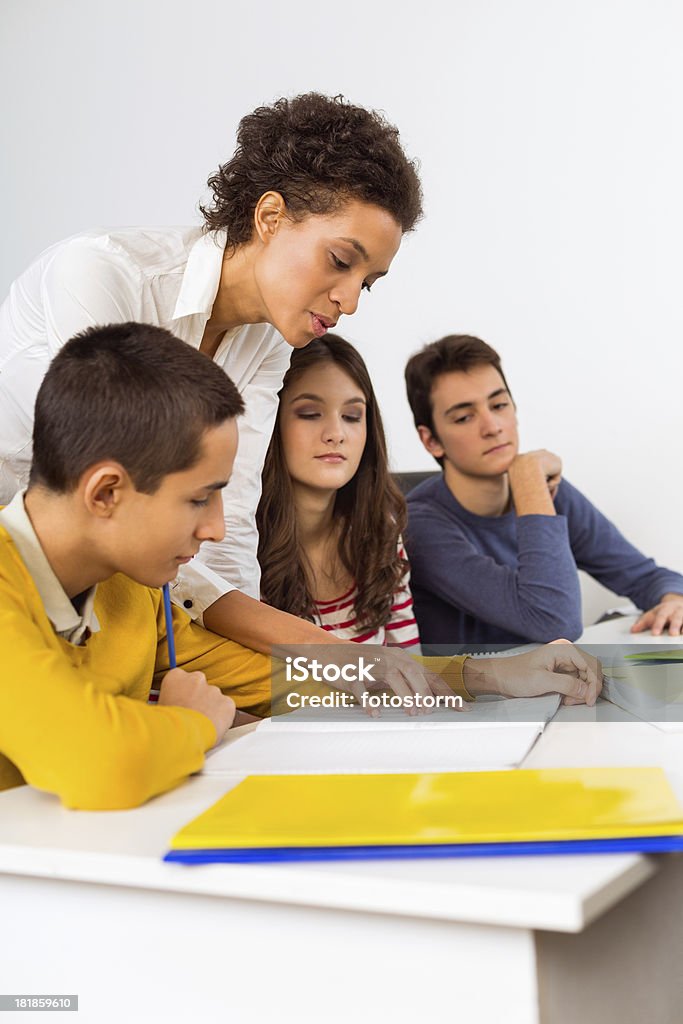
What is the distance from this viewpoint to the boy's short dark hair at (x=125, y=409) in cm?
86

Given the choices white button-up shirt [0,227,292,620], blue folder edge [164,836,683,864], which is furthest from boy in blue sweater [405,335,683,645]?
blue folder edge [164,836,683,864]

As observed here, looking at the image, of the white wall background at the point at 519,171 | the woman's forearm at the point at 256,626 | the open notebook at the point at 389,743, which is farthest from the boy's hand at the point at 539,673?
the white wall background at the point at 519,171

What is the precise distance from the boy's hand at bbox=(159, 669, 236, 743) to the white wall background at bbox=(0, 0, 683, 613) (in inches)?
78.4

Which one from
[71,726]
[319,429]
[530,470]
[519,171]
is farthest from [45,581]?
[519,171]

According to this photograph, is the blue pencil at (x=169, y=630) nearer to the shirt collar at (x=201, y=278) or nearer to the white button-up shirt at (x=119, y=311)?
the white button-up shirt at (x=119, y=311)

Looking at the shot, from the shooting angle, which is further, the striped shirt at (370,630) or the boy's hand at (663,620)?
the boy's hand at (663,620)

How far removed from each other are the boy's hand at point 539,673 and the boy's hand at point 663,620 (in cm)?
79

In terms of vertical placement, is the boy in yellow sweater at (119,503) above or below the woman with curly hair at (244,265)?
below

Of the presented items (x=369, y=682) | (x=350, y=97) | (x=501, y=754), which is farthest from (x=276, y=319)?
(x=350, y=97)

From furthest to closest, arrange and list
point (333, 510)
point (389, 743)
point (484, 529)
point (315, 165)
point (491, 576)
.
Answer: point (484, 529) < point (491, 576) < point (333, 510) < point (315, 165) < point (389, 743)

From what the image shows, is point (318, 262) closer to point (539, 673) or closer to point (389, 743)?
point (539, 673)

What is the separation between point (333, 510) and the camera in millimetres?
1742

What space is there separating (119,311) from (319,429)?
1.69 ft

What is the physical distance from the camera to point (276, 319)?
1.30 meters
